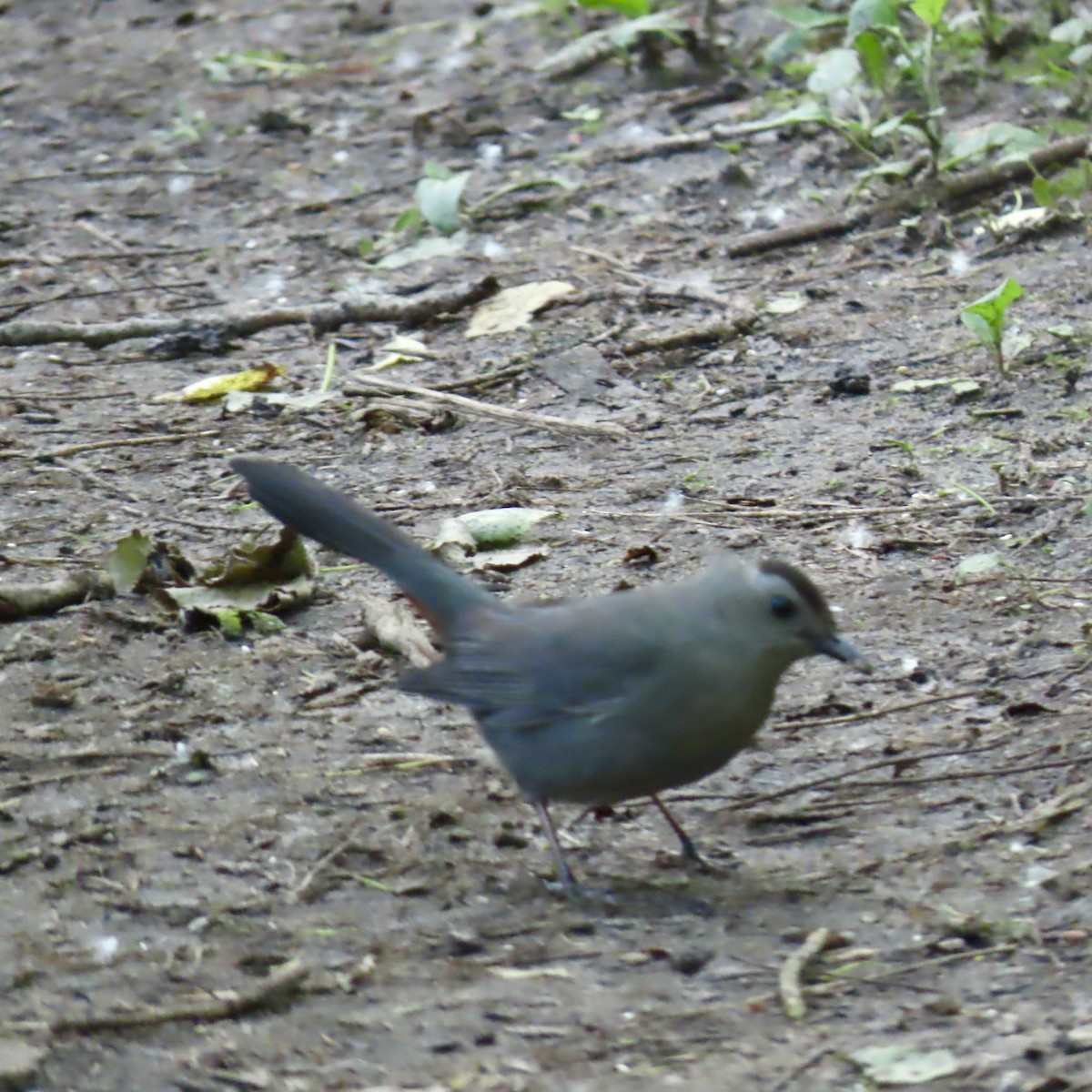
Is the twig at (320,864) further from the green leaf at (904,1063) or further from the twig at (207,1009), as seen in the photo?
the green leaf at (904,1063)

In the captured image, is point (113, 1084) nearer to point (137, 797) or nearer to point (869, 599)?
point (137, 797)

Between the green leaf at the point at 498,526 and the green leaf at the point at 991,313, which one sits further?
the green leaf at the point at 991,313

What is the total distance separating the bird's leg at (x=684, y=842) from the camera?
345 centimetres

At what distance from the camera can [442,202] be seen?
→ 7883 mm

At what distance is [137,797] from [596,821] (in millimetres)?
1024

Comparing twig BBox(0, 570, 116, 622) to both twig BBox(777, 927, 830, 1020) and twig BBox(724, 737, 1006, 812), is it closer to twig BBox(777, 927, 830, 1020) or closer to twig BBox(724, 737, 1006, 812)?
twig BBox(724, 737, 1006, 812)

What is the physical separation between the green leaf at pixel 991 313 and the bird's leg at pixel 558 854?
2707mm

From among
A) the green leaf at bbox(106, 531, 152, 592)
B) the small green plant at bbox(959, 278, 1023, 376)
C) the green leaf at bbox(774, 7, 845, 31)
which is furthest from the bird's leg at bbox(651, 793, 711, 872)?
the green leaf at bbox(774, 7, 845, 31)

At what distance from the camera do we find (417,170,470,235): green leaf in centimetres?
786

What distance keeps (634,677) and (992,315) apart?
2696 millimetres

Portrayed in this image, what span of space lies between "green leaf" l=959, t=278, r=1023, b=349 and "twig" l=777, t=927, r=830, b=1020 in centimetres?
292

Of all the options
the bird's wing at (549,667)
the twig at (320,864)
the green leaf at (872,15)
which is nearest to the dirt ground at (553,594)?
the twig at (320,864)

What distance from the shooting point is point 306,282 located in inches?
305

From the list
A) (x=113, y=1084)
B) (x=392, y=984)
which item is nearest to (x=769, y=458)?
(x=392, y=984)
